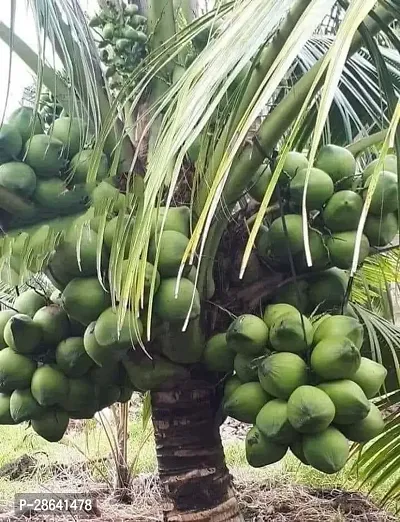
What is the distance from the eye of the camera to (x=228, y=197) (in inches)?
43.5

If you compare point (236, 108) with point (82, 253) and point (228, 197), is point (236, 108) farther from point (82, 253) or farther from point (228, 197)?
point (82, 253)

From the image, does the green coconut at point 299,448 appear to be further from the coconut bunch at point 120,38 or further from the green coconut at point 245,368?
the coconut bunch at point 120,38

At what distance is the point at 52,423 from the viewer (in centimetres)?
126

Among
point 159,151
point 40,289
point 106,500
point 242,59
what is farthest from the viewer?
point 106,500

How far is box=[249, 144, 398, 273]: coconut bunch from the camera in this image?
1.09 m

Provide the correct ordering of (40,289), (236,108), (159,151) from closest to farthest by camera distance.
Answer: (159,151) < (236,108) < (40,289)

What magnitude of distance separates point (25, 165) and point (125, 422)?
6.81ft

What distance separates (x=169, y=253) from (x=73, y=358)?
31 cm

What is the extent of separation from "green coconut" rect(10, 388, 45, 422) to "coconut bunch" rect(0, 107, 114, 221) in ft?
1.14

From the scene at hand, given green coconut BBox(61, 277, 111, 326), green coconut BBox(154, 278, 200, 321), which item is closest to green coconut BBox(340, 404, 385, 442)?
green coconut BBox(154, 278, 200, 321)

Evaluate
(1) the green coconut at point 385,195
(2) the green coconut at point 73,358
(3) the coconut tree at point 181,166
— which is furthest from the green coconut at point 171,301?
(1) the green coconut at point 385,195

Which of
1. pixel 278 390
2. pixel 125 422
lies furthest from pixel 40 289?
pixel 125 422

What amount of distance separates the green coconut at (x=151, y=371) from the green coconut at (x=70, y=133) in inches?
A: 14.8

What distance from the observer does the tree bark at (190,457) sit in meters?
1.30
